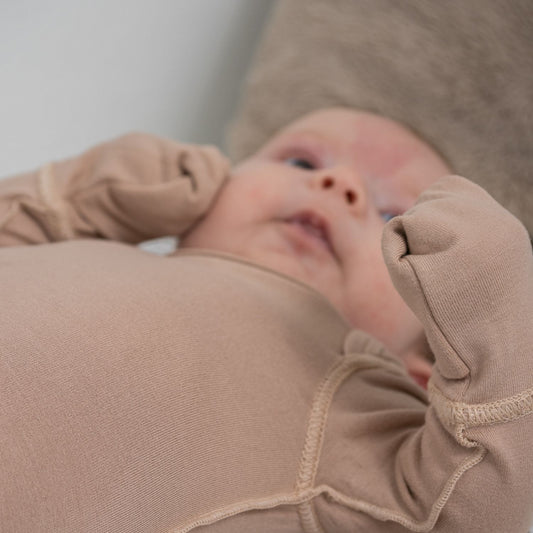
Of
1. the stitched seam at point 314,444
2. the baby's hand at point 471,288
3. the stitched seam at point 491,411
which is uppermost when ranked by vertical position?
the baby's hand at point 471,288

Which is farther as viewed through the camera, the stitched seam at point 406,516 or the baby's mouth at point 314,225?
the baby's mouth at point 314,225

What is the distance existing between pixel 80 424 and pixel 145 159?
48 cm

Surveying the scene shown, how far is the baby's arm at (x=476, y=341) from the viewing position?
0.53m

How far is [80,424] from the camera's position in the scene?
0.53 meters

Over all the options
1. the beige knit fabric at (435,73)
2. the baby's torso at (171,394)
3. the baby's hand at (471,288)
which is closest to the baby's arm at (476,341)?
the baby's hand at (471,288)

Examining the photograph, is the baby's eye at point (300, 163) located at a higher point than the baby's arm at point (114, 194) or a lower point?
higher

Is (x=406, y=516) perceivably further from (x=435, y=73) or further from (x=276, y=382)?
(x=435, y=73)

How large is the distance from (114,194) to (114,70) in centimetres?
58

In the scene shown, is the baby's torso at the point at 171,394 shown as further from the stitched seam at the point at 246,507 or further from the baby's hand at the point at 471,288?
the baby's hand at the point at 471,288

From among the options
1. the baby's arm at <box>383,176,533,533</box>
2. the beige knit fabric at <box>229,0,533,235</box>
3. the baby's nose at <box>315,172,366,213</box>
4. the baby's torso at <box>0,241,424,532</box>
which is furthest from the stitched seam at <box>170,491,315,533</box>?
the beige knit fabric at <box>229,0,533,235</box>

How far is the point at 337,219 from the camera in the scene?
0.86 metres

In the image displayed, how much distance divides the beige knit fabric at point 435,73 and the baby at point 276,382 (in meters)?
0.23

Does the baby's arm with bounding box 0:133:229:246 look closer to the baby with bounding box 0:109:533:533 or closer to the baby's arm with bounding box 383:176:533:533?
the baby with bounding box 0:109:533:533

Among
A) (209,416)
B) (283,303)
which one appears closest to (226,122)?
(283,303)
